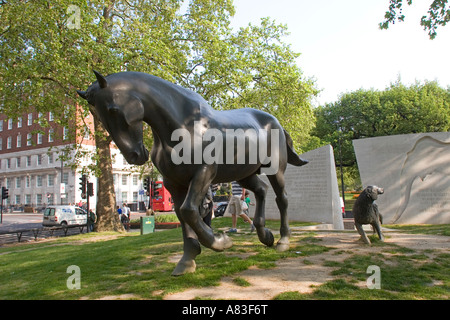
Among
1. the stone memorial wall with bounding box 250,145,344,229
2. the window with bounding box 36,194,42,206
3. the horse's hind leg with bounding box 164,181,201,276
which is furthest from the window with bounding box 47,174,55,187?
the horse's hind leg with bounding box 164,181,201,276

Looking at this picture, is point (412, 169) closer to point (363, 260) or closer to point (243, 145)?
point (363, 260)

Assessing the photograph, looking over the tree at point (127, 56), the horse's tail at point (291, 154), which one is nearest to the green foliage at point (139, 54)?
the tree at point (127, 56)

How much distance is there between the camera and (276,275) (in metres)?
3.94

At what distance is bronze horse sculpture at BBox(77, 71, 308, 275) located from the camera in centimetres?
293

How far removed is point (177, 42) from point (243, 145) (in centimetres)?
1433

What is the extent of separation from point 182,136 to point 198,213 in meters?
0.82

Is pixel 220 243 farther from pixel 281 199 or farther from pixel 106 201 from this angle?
pixel 106 201

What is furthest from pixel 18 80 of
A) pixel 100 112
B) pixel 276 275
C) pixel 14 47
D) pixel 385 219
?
pixel 385 219

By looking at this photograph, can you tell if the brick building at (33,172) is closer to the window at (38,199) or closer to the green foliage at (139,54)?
the window at (38,199)

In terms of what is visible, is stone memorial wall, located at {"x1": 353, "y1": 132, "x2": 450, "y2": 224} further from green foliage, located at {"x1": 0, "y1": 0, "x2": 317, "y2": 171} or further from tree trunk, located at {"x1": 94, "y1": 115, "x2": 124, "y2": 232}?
tree trunk, located at {"x1": 94, "y1": 115, "x2": 124, "y2": 232}
